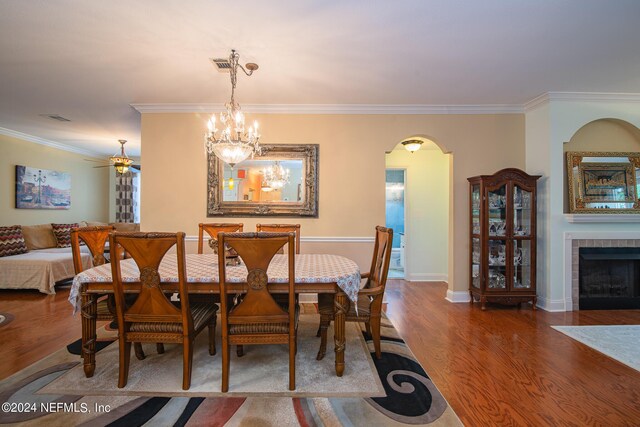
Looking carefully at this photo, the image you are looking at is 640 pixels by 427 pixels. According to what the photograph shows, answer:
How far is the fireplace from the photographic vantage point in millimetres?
3551

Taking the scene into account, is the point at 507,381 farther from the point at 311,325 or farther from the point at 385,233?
the point at 311,325

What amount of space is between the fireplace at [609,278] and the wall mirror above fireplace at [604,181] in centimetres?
50

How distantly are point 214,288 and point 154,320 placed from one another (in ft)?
1.30

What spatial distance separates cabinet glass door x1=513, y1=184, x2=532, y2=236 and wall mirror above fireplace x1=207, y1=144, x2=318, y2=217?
2.40 metres

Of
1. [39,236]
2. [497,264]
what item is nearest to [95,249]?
[39,236]

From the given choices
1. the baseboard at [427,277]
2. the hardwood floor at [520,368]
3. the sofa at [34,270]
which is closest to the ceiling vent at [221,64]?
the hardwood floor at [520,368]

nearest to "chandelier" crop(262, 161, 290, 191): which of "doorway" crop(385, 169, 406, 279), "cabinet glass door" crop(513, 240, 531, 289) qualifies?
"cabinet glass door" crop(513, 240, 531, 289)

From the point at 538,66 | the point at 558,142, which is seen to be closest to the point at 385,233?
the point at 538,66

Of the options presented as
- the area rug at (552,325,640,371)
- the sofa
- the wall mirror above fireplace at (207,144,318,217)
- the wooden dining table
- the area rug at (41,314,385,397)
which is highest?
the wall mirror above fireplace at (207,144,318,217)

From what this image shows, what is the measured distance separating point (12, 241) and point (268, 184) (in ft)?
13.6

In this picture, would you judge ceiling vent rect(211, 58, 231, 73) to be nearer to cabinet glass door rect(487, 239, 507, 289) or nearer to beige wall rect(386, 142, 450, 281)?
beige wall rect(386, 142, 450, 281)

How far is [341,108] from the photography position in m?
3.82

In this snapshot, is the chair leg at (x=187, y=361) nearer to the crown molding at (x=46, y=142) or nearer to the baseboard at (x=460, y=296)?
the baseboard at (x=460, y=296)

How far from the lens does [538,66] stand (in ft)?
9.21
